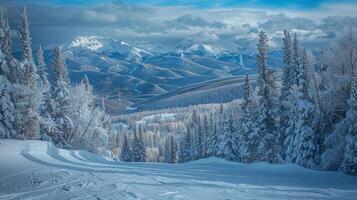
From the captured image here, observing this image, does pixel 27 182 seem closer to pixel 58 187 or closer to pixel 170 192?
pixel 58 187

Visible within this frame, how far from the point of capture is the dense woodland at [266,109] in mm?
29156

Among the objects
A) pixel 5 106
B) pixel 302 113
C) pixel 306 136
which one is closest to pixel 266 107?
pixel 302 113

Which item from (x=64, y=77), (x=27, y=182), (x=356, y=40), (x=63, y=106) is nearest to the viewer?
(x=27, y=182)

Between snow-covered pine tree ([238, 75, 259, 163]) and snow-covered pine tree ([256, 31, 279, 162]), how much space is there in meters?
1.89

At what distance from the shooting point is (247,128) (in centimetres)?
4803

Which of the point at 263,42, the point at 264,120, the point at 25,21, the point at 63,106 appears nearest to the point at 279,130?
the point at 264,120

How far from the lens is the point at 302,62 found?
122 feet

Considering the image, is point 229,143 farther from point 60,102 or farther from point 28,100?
point 28,100

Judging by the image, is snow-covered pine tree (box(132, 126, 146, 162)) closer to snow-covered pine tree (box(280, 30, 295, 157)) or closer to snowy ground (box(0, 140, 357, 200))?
snow-covered pine tree (box(280, 30, 295, 157))

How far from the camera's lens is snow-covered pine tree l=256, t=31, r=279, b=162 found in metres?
43.9

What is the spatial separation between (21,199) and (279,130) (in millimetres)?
34077

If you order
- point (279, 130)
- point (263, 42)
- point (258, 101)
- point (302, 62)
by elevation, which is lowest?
point (279, 130)

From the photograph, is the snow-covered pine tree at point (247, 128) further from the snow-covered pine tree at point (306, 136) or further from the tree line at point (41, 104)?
the tree line at point (41, 104)

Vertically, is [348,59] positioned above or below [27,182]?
above
